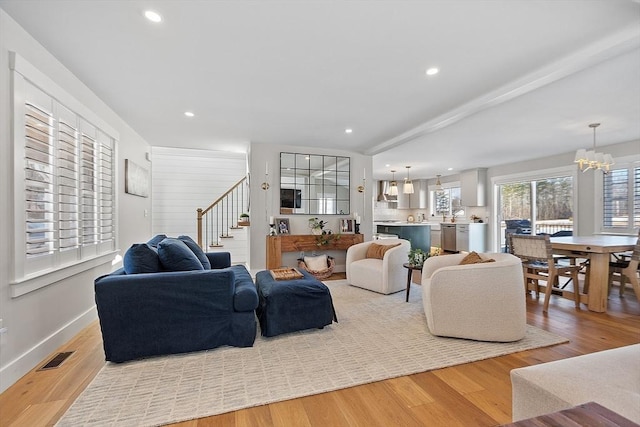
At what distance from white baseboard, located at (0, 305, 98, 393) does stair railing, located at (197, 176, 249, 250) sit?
387 cm

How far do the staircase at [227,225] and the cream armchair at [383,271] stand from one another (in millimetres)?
2973

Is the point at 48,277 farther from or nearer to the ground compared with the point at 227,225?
nearer to the ground

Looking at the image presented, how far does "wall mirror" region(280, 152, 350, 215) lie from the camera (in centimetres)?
546

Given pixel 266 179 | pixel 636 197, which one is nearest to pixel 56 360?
pixel 266 179

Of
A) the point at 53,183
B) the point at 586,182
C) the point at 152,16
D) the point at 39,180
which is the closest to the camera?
the point at 152,16

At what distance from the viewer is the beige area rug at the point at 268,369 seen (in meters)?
1.63

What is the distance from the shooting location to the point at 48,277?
89.4 inches

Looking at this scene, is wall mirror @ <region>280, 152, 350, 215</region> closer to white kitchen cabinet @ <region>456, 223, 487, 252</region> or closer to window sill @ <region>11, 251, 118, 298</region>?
window sill @ <region>11, 251, 118, 298</region>

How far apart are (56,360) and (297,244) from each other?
3.48 metres

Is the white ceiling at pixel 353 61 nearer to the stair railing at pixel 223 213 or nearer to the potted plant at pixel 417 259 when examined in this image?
the potted plant at pixel 417 259

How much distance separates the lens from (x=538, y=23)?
198cm

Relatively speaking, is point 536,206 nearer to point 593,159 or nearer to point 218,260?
point 593,159

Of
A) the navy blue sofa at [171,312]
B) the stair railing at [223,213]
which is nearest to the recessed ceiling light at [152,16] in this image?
the navy blue sofa at [171,312]

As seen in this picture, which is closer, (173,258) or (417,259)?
(173,258)
